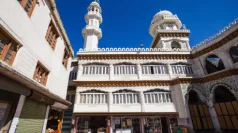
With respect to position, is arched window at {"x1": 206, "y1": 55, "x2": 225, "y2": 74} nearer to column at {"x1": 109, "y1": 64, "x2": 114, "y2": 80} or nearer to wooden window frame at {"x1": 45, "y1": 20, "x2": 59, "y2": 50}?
column at {"x1": 109, "y1": 64, "x2": 114, "y2": 80}

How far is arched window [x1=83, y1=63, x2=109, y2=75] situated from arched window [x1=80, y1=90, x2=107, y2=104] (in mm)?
2564

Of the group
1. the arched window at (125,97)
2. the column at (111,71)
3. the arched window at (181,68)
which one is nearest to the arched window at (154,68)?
the arched window at (181,68)

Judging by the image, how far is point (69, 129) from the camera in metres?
14.5

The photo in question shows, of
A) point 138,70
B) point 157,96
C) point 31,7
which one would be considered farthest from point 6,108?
point 157,96

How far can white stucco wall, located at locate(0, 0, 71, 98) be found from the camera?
5.16 meters

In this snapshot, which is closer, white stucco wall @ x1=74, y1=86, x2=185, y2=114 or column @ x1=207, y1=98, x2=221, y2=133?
column @ x1=207, y1=98, x2=221, y2=133

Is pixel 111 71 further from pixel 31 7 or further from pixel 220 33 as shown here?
pixel 220 33

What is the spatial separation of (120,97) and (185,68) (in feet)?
32.6

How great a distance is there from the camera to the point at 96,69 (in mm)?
16750

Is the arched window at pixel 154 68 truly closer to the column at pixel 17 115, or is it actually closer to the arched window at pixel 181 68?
the arched window at pixel 181 68

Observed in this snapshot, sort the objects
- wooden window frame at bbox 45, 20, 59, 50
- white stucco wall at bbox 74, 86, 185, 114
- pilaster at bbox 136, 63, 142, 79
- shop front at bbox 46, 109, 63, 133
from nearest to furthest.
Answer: wooden window frame at bbox 45, 20, 59, 50
shop front at bbox 46, 109, 63, 133
white stucco wall at bbox 74, 86, 185, 114
pilaster at bbox 136, 63, 142, 79

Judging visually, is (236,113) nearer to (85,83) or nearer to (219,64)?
(219,64)

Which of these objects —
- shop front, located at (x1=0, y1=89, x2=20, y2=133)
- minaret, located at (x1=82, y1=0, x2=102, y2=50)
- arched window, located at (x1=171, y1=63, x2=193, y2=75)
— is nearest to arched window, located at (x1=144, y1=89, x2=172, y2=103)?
arched window, located at (x1=171, y1=63, x2=193, y2=75)

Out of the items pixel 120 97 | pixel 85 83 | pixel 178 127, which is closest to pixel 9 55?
pixel 85 83
